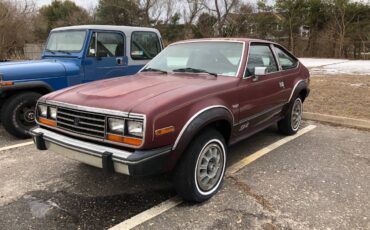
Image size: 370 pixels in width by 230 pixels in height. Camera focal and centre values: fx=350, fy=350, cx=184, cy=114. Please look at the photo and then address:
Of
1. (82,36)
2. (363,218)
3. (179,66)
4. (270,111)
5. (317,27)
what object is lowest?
(363,218)

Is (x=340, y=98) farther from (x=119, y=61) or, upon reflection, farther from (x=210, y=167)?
(x=210, y=167)

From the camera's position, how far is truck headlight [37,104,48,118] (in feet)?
12.3

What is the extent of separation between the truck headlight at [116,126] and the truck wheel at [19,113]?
10.4 ft

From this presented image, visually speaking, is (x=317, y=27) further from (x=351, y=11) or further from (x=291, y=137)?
(x=291, y=137)

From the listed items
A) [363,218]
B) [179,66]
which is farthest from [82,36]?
[363,218]

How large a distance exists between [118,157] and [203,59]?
2.06m

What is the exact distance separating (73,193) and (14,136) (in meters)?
2.64

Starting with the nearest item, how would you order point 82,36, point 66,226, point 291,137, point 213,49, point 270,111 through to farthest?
point 66,226
point 213,49
point 270,111
point 291,137
point 82,36

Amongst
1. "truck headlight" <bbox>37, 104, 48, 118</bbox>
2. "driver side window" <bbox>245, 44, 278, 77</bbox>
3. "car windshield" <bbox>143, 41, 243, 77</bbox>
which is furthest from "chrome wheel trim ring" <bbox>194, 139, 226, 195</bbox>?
"truck headlight" <bbox>37, 104, 48, 118</bbox>

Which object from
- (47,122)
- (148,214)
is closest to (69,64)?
(47,122)

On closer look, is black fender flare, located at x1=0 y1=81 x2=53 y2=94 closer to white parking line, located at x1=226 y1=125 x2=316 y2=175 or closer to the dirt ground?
white parking line, located at x1=226 y1=125 x2=316 y2=175

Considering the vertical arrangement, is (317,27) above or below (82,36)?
above

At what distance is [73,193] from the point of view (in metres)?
3.78

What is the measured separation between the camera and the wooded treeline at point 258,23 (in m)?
21.9
